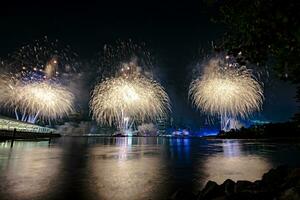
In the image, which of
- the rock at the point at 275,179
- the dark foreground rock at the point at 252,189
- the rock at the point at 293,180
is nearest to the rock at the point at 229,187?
the dark foreground rock at the point at 252,189

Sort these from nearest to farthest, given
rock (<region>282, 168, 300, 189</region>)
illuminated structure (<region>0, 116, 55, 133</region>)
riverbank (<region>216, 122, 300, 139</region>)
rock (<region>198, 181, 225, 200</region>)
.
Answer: rock (<region>282, 168, 300, 189</region>) < rock (<region>198, 181, 225, 200</region>) < illuminated structure (<region>0, 116, 55, 133</region>) < riverbank (<region>216, 122, 300, 139</region>)

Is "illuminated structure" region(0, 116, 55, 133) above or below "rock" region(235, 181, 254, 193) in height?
above

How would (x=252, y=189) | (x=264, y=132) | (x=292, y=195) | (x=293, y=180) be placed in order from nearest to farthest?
(x=292, y=195)
(x=252, y=189)
(x=293, y=180)
(x=264, y=132)

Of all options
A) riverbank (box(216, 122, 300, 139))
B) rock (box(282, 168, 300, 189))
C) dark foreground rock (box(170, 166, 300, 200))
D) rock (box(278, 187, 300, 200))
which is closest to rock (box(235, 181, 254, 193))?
dark foreground rock (box(170, 166, 300, 200))

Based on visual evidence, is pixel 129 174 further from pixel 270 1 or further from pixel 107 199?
pixel 270 1

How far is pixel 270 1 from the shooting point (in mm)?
9422

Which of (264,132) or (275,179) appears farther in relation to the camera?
(264,132)

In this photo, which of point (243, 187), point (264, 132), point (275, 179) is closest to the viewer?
point (243, 187)

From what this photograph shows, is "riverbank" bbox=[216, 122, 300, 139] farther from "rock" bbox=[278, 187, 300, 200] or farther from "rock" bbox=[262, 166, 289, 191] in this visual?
"rock" bbox=[278, 187, 300, 200]

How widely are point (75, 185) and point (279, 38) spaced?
14869 millimetres

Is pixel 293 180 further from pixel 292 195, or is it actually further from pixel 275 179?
pixel 292 195

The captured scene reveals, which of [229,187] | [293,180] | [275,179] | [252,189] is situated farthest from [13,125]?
[293,180]

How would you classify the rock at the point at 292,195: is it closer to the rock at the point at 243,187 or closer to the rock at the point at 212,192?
the rock at the point at 243,187

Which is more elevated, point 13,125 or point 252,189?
point 13,125
